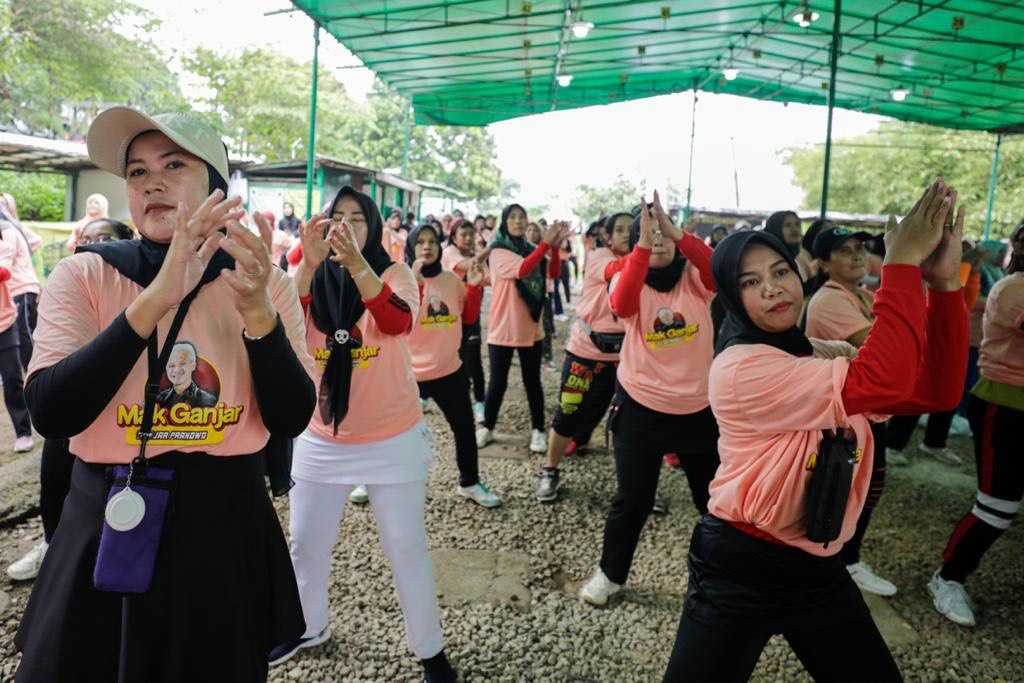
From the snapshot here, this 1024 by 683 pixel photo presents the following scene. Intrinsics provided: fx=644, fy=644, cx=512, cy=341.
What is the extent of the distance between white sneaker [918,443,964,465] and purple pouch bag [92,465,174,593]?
622cm

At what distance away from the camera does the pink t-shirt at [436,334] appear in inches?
163

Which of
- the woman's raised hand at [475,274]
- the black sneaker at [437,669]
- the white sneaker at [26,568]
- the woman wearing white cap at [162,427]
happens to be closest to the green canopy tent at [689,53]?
the woman's raised hand at [475,274]

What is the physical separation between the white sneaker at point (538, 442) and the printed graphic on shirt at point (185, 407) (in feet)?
13.4

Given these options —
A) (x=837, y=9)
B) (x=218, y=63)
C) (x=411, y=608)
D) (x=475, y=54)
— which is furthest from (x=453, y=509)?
(x=218, y=63)

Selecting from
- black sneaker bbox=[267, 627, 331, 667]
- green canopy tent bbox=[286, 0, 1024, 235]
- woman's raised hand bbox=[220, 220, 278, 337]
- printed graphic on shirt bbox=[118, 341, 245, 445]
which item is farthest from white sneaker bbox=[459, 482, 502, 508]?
green canopy tent bbox=[286, 0, 1024, 235]

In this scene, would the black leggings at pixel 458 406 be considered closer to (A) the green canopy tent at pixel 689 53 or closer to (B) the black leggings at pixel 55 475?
(B) the black leggings at pixel 55 475

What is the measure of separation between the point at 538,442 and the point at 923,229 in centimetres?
404

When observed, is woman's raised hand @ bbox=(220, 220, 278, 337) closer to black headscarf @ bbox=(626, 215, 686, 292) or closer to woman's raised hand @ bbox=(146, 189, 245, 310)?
woman's raised hand @ bbox=(146, 189, 245, 310)

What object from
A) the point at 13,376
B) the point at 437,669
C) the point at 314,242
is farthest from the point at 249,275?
the point at 13,376

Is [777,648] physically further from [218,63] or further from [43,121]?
[43,121]

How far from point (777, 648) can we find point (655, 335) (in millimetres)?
1512

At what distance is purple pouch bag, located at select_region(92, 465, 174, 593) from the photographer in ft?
4.22

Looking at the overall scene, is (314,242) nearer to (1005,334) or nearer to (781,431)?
(781,431)

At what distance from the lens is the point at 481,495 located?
4262 mm
